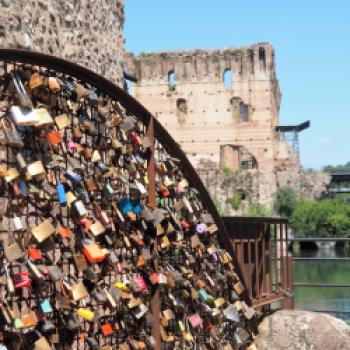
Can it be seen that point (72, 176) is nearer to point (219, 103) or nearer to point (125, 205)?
point (125, 205)

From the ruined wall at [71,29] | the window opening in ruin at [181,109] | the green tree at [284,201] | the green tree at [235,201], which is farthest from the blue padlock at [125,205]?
the window opening in ruin at [181,109]

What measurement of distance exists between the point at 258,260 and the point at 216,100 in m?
36.6

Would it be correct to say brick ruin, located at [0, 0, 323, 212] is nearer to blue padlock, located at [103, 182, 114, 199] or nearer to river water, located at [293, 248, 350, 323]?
river water, located at [293, 248, 350, 323]

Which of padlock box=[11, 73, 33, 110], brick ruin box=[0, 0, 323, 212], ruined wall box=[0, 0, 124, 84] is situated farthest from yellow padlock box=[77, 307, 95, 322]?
brick ruin box=[0, 0, 323, 212]

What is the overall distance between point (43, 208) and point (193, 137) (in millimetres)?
38883

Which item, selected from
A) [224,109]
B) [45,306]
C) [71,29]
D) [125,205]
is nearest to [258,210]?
[224,109]

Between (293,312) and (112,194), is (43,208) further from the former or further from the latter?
(293,312)

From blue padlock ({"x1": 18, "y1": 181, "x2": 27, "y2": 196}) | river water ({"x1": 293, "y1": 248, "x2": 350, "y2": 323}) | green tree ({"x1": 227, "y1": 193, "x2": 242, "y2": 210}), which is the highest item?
green tree ({"x1": 227, "y1": 193, "x2": 242, "y2": 210})

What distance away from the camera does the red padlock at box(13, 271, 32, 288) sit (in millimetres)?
3127

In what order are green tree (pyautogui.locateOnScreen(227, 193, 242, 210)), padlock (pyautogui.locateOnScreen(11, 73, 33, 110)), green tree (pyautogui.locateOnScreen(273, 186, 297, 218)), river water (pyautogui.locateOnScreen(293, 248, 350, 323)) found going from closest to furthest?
padlock (pyautogui.locateOnScreen(11, 73, 33, 110))
river water (pyautogui.locateOnScreen(293, 248, 350, 323))
green tree (pyautogui.locateOnScreen(227, 193, 242, 210))
green tree (pyautogui.locateOnScreen(273, 186, 297, 218))

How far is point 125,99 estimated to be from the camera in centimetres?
419

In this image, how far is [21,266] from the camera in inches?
126

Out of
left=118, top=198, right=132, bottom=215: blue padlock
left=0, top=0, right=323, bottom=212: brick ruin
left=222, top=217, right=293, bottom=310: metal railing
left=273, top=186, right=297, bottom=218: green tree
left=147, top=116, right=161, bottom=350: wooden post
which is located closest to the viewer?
left=118, top=198, right=132, bottom=215: blue padlock

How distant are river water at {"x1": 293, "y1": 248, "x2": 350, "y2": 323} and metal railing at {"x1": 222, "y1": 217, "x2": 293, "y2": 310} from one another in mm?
3758
